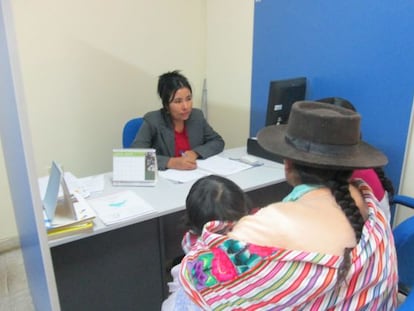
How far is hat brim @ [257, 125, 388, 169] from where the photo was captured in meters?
0.78

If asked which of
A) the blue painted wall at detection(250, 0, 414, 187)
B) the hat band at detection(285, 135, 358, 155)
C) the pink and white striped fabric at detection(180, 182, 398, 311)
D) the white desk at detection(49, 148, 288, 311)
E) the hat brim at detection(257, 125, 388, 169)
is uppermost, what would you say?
the blue painted wall at detection(250, 0, 414, 187)

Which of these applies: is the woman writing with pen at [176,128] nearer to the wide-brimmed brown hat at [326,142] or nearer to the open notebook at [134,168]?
the open notebook at [134,168]

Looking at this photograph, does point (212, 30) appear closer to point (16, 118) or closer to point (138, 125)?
point (138, 125)

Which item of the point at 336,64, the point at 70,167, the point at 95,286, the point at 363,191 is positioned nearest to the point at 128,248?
the point at 95,286

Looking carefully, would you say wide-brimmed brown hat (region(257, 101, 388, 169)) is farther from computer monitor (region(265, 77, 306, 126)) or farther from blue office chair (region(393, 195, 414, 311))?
computer monitor (region(265, 77, 306, 126))

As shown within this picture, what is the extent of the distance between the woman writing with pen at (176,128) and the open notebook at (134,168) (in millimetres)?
298

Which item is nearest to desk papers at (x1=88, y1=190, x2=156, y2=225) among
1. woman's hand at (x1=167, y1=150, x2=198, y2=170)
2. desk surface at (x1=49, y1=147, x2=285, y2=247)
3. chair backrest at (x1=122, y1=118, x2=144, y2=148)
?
desk surface at (x1=49, y1=147, x2=285, y2=247)

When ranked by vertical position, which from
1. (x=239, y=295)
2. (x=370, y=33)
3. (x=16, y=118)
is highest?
(x=370, y=33)

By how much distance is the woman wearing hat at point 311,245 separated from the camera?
714mm

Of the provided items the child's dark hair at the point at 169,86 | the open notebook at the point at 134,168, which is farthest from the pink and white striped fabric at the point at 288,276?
the child's dark hair at the point at 169,86

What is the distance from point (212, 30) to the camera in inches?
114

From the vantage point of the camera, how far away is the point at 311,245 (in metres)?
0.73

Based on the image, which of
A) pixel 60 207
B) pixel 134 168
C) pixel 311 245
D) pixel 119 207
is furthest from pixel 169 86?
pixel 311 245

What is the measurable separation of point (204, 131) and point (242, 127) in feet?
A: 1.68
